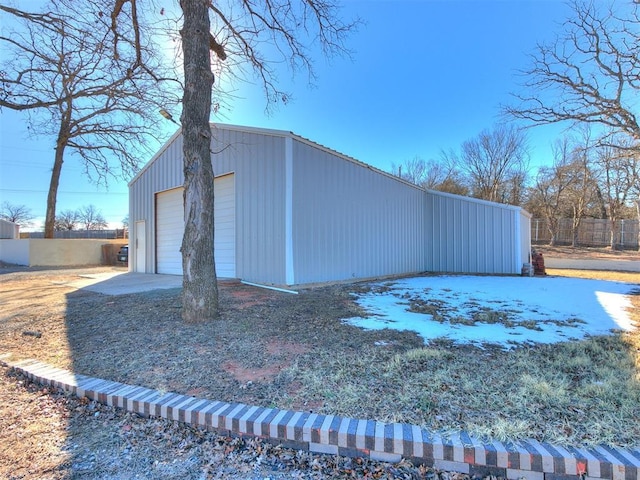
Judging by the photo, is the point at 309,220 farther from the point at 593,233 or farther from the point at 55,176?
the point at 593,233

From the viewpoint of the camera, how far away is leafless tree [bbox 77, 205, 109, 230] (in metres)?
46.1

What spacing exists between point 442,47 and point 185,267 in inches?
356

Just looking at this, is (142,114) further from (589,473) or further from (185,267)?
(589,473)

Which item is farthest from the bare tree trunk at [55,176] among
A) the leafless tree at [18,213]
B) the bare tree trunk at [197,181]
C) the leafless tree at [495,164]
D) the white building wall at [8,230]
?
the leafless tree at [18,213]

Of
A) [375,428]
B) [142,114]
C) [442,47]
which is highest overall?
[442,47]

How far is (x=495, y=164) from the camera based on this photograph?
23609 mm

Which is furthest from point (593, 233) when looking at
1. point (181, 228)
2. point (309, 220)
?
point (181, 228)

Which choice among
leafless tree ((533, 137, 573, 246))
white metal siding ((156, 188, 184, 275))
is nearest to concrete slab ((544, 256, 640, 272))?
leafless tree ((533, 137, 573, 246))

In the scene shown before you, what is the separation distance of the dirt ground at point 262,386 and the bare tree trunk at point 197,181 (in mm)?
339

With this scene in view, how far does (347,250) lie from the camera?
28.9 ft

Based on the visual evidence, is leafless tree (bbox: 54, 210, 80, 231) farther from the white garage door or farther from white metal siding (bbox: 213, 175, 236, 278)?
white metal siding (bbox: 213, 175, 236, 278)

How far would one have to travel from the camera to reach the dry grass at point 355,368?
2070 millimetres

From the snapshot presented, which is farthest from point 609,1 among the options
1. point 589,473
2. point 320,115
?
point 589,473

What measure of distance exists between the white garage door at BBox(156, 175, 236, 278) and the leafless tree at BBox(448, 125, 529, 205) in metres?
20.5
